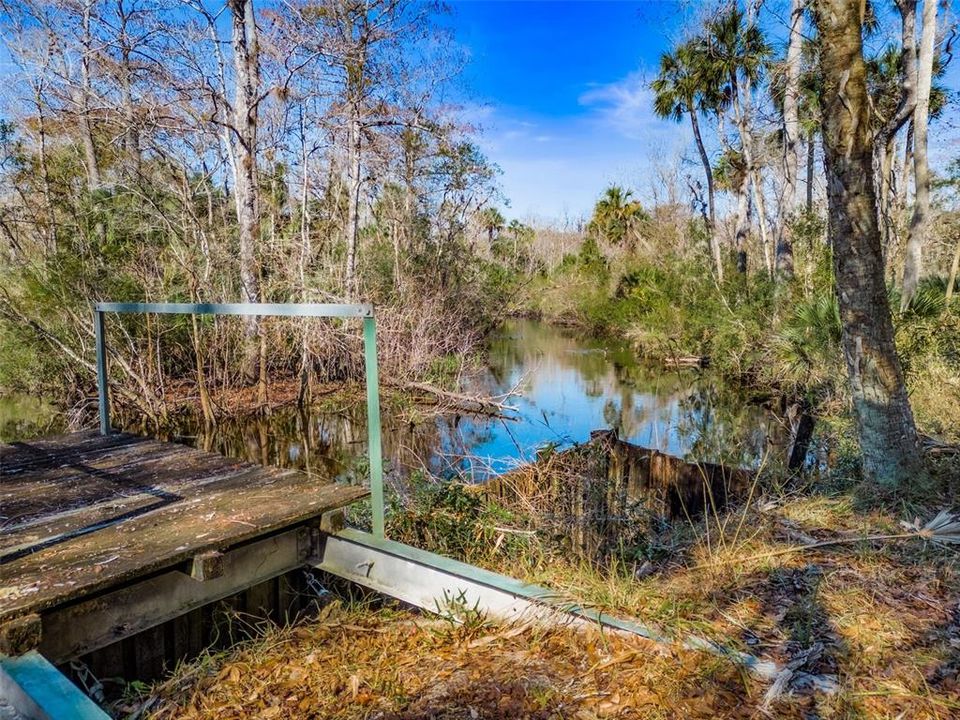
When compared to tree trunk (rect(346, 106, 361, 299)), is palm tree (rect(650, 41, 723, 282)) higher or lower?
higher

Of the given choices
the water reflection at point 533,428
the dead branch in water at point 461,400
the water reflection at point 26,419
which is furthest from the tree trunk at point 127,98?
the dead branch in water at point 461,400

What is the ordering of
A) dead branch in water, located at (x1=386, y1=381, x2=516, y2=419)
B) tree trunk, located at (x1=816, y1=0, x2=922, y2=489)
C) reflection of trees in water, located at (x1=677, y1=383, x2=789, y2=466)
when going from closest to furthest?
tree trunk, located at (x1=816, y1=0, x2=922, y2=489) → reflection of trees in water, located at (x1=677, y1=383, x2=789, y2=466) → dead branch in water, located at (x1=386, y1=381, x2=516, y2=419)

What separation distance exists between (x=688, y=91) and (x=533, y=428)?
13.6m

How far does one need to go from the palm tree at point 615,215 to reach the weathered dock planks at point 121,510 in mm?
25413

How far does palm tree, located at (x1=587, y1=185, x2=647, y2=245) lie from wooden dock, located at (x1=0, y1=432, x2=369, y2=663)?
83.9 ft

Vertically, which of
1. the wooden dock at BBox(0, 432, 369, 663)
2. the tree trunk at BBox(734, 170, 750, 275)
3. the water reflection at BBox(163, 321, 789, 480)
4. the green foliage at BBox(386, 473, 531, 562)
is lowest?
the water reflection at BBox(163, 321, 789, 480)

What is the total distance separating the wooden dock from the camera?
7.20 ft

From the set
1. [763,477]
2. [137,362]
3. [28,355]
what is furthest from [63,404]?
[763,477]

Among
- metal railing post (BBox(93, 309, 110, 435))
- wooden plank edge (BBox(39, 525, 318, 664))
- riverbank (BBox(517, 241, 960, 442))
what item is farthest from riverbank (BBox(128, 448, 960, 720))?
riverbank (BBox(517, 241, 960, 442))

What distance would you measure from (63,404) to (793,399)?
39.0ft

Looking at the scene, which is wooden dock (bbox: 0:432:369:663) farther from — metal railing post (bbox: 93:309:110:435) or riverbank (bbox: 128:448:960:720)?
metal railing post (bbox: 93:309:110:435)

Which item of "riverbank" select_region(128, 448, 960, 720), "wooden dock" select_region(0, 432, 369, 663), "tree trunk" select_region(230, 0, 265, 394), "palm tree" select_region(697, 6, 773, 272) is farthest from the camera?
"palm tree" select_region(697, 6, 773, 272)

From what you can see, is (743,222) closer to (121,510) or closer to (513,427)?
(513,427)

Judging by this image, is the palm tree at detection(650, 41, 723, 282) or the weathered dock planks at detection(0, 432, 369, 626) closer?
the weathered dock planks at detection(0, 432, 369, 626)
